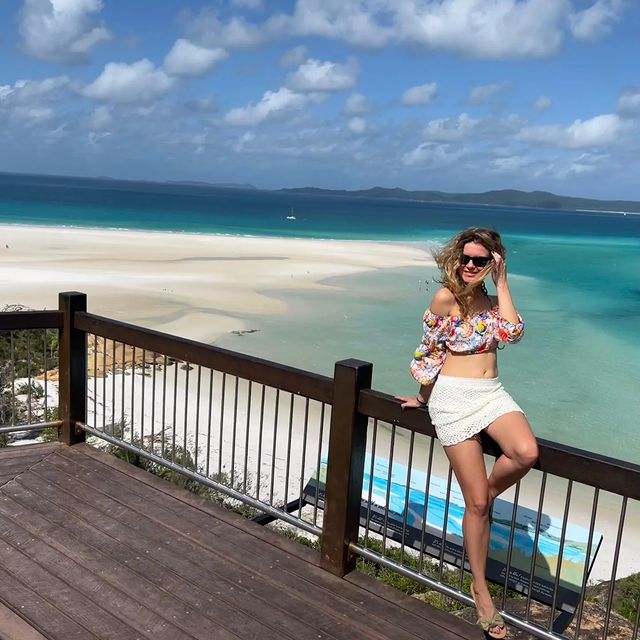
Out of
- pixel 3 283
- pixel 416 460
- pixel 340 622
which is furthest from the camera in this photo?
pixel 3 283

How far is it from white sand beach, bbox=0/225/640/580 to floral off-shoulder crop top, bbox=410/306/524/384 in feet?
3.85

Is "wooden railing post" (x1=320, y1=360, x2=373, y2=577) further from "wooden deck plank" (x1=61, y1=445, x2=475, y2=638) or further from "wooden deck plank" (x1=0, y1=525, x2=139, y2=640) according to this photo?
"wooden deck plank" (x1=0, y1=525, x2=139, y2=640)

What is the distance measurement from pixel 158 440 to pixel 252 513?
2305 mm

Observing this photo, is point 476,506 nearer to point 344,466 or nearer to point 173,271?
point 344,466

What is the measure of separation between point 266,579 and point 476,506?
1.37 metres

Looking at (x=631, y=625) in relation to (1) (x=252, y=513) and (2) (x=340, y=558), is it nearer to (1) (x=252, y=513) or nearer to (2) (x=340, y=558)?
(2) (x=340, y=558)

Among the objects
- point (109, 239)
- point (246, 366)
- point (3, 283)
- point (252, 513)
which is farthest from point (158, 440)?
point (109, 239)

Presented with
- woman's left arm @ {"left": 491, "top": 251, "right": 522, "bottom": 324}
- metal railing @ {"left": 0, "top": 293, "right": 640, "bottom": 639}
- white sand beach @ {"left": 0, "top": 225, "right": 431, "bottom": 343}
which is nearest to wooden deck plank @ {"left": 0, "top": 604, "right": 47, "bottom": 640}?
metal railing @ {"left": 0, "top": 293, "right": 640, "bottom": 639}

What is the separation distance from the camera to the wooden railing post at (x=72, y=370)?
19.9 ft

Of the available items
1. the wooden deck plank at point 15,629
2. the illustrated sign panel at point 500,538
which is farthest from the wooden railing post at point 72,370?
the wooden deck plank at point 15,629

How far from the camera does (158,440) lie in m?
8.95

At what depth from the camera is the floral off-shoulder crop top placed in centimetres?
361

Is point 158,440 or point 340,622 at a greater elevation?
point 340,622

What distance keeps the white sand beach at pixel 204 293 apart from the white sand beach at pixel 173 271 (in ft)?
0.18
